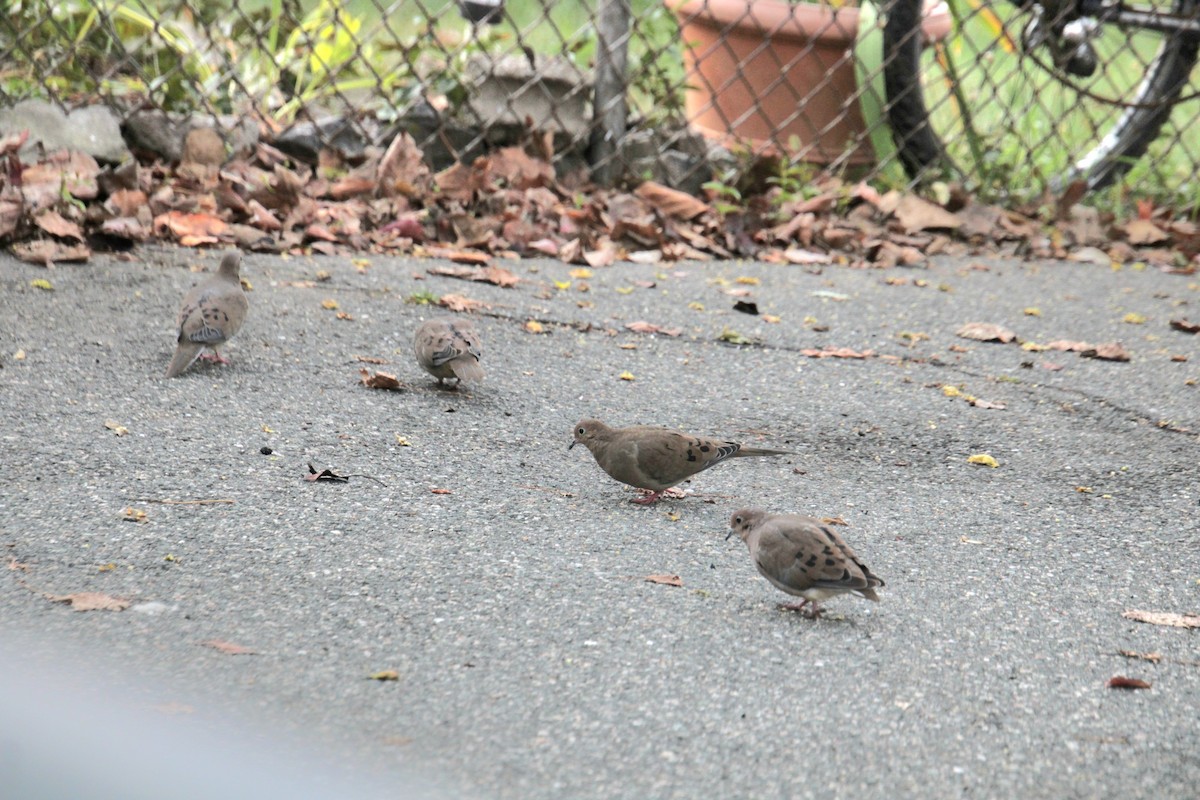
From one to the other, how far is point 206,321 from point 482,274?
2009mm

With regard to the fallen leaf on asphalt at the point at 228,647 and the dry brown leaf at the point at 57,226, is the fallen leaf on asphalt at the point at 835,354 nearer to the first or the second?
the dry brown leaf at the point at 57,226

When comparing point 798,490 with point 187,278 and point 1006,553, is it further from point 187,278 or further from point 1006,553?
point 187,278

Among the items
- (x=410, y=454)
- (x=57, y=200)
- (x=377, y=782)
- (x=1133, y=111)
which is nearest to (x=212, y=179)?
(x=57, y=200)

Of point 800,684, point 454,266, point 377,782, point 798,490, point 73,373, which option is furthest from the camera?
point 454,266

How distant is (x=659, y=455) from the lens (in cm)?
392

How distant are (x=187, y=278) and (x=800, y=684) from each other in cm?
390

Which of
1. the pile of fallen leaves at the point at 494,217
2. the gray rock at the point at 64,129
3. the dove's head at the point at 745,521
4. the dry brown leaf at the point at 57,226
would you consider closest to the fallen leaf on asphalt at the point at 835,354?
the pile of fallen leaves at the point at 494,217

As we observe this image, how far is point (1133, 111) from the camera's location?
30.1ft

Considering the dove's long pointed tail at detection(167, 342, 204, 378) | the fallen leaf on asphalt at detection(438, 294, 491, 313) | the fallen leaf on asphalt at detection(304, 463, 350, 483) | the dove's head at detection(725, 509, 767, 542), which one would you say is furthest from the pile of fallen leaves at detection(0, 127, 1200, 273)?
the dove's head at detection(725, 509, 767, 542)

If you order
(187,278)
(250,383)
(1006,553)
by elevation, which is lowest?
(1006,553)

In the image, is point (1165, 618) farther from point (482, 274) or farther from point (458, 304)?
point (482, 274)

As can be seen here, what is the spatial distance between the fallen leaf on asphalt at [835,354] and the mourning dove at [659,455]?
1.79 m

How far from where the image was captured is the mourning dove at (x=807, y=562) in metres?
3.05

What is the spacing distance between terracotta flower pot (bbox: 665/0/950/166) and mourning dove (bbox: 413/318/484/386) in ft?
13.8
